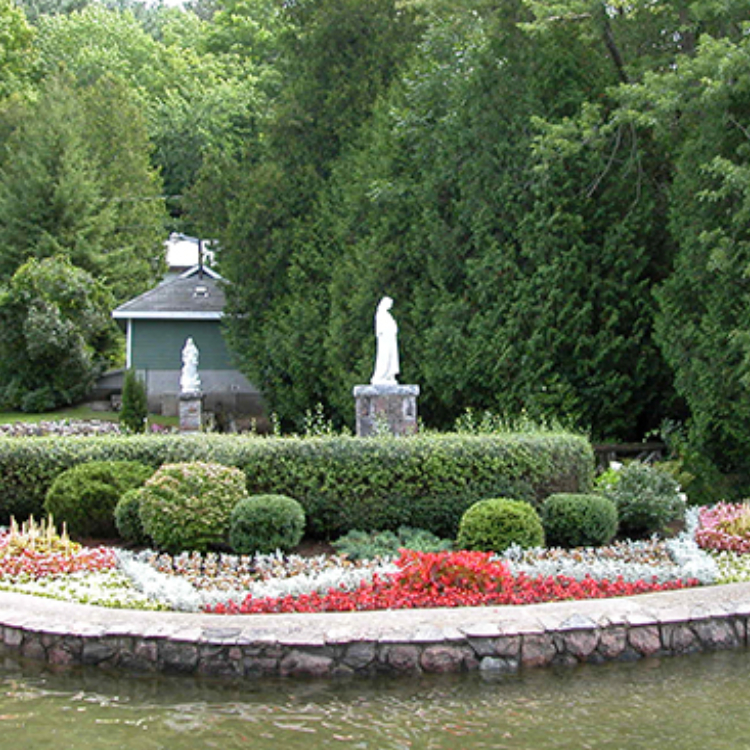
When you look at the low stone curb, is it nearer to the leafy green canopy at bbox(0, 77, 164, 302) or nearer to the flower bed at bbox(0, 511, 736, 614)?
the flower bed at bbox(0, 511, 736, 614)

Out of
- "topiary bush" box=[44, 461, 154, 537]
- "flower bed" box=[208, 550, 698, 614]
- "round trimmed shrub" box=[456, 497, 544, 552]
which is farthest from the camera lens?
"topiary bush" box=[44, 461, 154, 537]

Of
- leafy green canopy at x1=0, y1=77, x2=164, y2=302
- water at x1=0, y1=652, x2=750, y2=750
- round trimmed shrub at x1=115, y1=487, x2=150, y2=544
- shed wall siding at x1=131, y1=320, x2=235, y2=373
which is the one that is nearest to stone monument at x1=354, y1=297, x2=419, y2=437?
round trimmed shrub at x1=115, y1=487, x2=150, y2=544

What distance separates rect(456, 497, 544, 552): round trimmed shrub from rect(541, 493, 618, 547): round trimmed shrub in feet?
1.37

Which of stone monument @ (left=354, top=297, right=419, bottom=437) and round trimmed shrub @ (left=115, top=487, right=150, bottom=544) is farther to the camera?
stone monument @ (left=354, top=297, right=419, bottom=437)

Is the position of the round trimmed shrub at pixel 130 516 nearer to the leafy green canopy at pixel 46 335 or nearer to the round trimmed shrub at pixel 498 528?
the round trimmed shrub at pixel 498 528

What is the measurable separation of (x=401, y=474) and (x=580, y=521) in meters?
1.94

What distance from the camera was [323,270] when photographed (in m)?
23.2

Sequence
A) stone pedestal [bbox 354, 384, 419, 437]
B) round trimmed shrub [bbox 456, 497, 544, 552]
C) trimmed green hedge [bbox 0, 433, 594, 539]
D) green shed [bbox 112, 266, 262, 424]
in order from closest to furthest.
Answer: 1. round trimmed shrub [bbox 456, 497, 544, 552]
2. trimmed green hedge [bbox 0, 433, 594, 539]
3. stone pedestal [bbox 354, 384, 419, 437]
4. green shed [bbox 112, 266, 262, 424]

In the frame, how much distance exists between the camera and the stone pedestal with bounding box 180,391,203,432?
23.7 meters

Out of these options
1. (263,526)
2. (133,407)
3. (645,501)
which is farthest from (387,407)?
(133,407)

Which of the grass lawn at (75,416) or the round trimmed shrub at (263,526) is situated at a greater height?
the grass lawn at (75,416)

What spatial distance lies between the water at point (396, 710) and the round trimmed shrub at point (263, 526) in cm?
302

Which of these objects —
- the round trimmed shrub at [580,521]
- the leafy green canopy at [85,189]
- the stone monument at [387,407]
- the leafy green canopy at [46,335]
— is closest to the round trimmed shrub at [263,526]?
the round trimmed shrub at [580,521]

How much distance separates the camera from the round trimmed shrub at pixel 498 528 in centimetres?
1072
